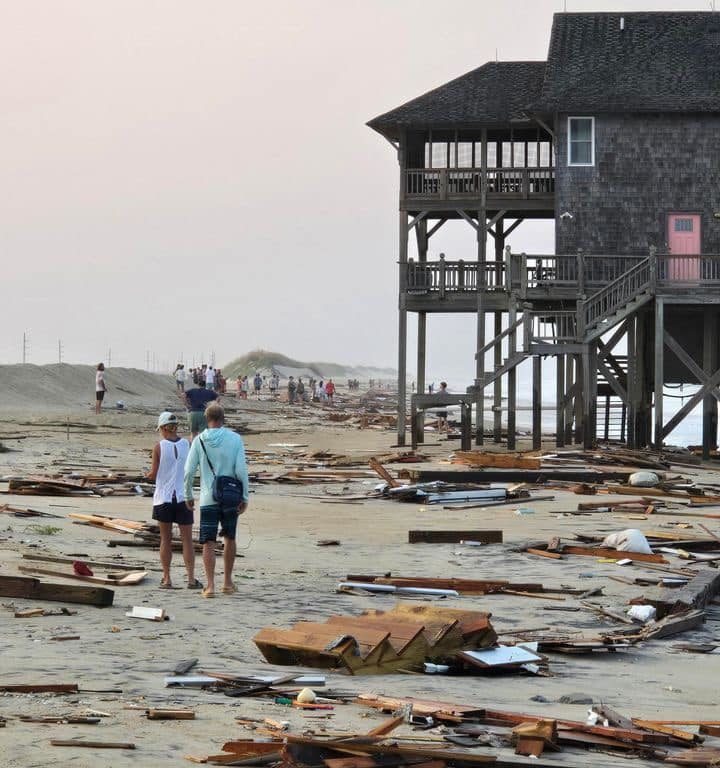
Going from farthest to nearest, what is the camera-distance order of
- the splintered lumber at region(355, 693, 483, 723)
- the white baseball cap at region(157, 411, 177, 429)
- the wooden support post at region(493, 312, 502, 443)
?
the wooden support post at region(493, 312, 502, 443), the white baseball cap at region(157, 411, 177, 429), the splintered lumber at region(355, 693, 483, 723)

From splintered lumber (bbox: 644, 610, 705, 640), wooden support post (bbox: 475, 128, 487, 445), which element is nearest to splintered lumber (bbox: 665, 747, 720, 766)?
splintered lumber (bbox: 644, 610, 705, 640)

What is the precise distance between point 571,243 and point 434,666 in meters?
29.7

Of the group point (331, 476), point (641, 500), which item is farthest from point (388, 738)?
point (331, 476)

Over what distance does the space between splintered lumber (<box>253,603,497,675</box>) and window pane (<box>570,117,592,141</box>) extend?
30.1 metres

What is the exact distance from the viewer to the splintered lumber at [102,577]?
524 inches

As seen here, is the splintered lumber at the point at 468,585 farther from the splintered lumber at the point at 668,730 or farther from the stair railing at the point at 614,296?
the stair railing at the point at 614,296

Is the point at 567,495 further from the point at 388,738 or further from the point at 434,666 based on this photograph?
the point at 388,738

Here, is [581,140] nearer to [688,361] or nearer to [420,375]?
[688,361]

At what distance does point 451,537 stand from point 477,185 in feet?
76.2

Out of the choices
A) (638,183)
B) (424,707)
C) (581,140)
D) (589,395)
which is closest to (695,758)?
(424,707)

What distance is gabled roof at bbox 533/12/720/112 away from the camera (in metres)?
38.8

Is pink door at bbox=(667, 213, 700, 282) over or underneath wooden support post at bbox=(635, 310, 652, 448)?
over

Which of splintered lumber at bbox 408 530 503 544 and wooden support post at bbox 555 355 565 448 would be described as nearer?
splintered lumber at bbox 408 530 503 544

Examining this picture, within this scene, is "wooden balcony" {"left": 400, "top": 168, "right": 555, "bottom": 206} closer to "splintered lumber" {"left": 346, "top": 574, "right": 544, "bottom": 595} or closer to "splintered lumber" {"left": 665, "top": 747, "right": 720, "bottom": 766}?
"splintered lumber" {"left": 346, "top": 574, "right": 544, "bottom": 595}
